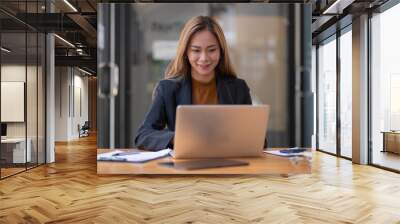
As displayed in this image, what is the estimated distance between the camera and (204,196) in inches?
180

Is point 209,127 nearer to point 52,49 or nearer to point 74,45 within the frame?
point 52,49

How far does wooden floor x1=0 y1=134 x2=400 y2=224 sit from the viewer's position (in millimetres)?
3721

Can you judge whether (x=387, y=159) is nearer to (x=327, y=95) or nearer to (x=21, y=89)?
(x=327, y=95)

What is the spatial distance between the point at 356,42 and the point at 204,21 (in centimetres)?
625

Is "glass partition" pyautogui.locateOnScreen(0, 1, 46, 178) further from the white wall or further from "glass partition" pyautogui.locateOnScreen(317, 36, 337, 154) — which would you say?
the white wall

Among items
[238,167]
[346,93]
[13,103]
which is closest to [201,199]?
[238,167]

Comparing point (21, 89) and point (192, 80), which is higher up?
point (21, 89)

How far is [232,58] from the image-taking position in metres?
1.90

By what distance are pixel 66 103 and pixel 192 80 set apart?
1361 centimetres

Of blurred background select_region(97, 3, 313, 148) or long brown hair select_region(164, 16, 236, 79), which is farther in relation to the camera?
blurred background select_region(97, 3, 313, 148)

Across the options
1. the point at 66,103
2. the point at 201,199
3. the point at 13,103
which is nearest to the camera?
the point at 201,199

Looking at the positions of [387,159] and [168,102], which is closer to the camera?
[168,102]

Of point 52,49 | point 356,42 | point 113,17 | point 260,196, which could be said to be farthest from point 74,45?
point 113,17

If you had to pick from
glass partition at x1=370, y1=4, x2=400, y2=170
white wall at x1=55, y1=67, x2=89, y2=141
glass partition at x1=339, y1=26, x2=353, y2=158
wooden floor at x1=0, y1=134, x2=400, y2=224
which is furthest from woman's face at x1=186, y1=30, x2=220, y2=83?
white wall at x1=55, y1=67, x2=89, y2=141
